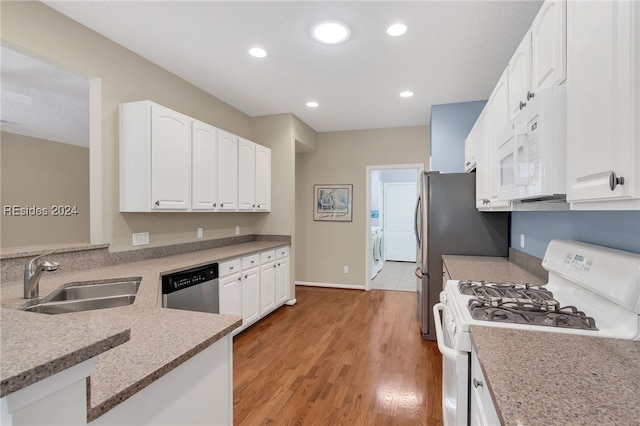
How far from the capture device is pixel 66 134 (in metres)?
4.98

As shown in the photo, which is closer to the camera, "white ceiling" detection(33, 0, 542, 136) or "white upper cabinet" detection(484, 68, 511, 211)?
"white upper cabinet" detection(484, 68, 511, 211)

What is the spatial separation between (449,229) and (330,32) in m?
2.13

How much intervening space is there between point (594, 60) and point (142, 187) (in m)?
2.78

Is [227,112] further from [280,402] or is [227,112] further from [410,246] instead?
[410,246]

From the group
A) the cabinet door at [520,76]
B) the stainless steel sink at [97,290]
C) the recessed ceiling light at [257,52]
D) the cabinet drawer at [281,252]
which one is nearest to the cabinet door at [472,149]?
the cabinet door at [520,76]

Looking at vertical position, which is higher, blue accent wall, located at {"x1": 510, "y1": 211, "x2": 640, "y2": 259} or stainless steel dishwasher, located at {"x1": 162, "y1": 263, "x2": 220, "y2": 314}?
blue accent wall, located at {"x1": 510, "y1": 211, "x2": 640, "y2": 259}

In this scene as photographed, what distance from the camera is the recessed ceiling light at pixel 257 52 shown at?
261cm

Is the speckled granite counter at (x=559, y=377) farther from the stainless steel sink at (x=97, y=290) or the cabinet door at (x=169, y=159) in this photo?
the cabinet door at (x=169, y=159)

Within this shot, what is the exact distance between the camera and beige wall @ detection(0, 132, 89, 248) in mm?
4582

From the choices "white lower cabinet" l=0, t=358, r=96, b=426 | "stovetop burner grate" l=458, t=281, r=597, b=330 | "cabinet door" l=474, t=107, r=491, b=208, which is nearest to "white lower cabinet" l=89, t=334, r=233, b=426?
"white lower cabinet" l=0, t=358, r=96, b=426

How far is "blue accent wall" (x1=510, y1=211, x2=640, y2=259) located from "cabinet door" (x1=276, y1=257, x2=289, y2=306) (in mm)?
2638

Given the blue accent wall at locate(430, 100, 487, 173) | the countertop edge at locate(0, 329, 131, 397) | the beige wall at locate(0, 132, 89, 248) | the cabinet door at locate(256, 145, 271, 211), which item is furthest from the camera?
the beige wall at locate(0, 132, 89, 248)

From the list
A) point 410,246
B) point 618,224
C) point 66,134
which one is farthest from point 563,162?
point 410,246

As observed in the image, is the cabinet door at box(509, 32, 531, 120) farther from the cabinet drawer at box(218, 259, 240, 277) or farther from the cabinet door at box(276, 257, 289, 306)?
the cabinet door at box(276, 257, 289, 306)
